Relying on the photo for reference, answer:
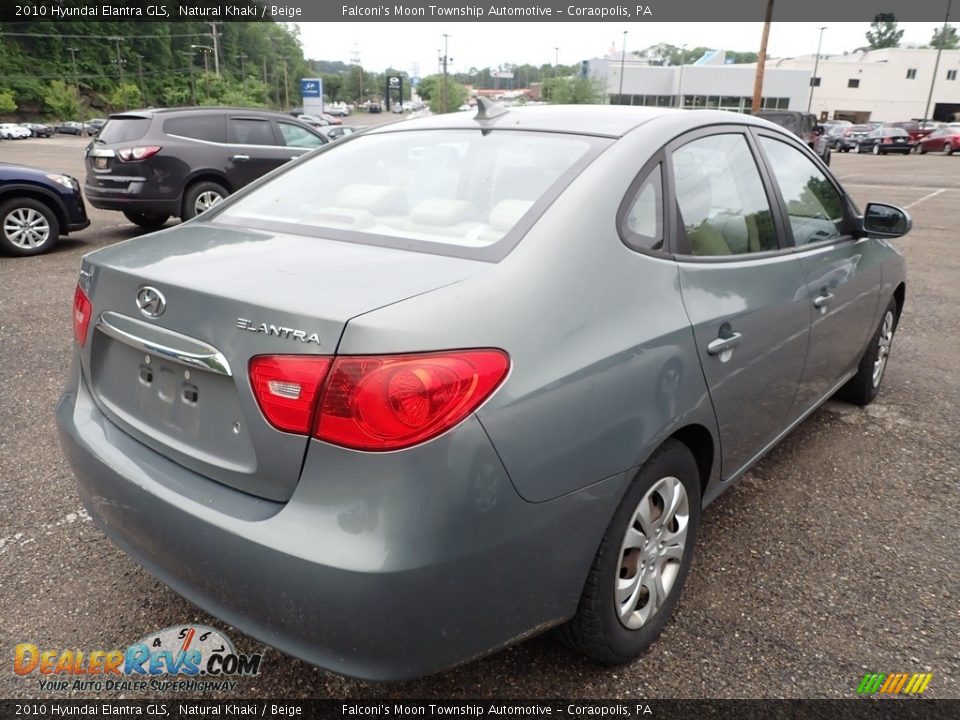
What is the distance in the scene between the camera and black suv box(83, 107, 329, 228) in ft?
29.6

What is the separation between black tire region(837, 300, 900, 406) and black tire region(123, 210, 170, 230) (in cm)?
845

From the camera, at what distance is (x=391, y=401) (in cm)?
149

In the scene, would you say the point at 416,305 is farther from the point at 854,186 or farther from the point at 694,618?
the point at 854,186

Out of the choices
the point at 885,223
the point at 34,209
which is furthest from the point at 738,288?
the point at 34,209

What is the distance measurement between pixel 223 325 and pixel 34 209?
8007 millimetres

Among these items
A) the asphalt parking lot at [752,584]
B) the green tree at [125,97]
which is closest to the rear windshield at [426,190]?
the asphalt parking lot at [752,584]

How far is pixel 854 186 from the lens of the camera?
674 inches

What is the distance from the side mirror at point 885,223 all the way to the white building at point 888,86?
8038 centimetres

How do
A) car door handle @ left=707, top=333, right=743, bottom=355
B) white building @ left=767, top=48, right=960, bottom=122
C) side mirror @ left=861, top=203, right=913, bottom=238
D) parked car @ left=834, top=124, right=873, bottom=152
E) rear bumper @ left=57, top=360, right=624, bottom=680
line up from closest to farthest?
rear bumper @ left=57, top=360, right=624, bottom=680 < car door handle @ left=707, top=333, right=743, bottom=355 < side mirror @ left=861, top=203, right=913, bottom=238 < parked car @ left=834, top=124, right=873, bottom=152 < white building @ left=767, top=48, right=960, bottom=122

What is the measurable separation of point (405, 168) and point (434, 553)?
5.09ft

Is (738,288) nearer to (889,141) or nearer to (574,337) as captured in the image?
(574,337)

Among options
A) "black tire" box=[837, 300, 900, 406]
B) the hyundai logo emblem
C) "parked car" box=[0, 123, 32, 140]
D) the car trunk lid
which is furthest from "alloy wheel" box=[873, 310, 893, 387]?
"parked car" box=[0, 123, 32, 140]

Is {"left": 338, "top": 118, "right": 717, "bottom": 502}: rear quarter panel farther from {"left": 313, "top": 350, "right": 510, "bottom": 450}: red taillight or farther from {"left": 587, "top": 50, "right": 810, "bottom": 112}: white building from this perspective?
{"left": 587, "top": 50, "right": 810, "bottom": 112}: white building

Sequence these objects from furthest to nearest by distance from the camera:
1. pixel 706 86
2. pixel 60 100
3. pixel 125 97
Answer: pixel 125 97, pixel 60 100, pixel 706 86
